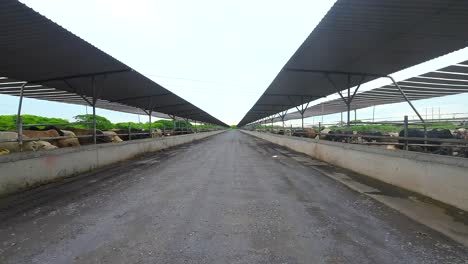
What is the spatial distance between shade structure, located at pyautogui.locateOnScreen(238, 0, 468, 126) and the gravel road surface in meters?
4.29

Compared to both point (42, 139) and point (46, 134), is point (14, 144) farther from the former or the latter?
point (42, 139)

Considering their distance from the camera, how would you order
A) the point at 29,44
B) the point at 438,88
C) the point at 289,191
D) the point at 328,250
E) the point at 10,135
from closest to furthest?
the point at 328,250 → the point at 289,191 → the point at 29,44 → the point at 10,135 → the point at 438,88

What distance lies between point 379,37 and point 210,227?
7.37 meters

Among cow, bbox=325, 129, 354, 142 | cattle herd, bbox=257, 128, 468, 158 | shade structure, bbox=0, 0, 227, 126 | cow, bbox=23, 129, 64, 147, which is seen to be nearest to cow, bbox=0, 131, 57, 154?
cow, bbox=23, 129, 64, 147

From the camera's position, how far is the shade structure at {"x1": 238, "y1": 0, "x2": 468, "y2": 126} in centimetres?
672

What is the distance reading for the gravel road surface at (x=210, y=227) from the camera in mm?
3693

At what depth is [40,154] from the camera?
8516 millimetres

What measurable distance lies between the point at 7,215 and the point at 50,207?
2.26 feet

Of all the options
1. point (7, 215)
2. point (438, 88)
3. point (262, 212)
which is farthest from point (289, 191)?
point (438, 88)

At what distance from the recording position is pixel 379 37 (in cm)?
864

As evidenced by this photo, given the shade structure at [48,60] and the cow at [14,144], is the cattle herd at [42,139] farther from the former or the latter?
the shade structure at [48,60]

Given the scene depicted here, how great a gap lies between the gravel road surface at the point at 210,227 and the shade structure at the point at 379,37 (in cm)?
429

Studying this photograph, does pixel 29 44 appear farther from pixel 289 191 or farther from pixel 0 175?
pixel 289 191

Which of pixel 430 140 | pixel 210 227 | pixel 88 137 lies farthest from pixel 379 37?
pixel 88 137
